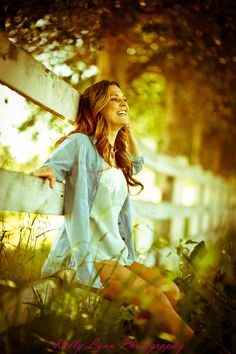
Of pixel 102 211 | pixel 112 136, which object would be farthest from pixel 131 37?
pixel 102 211

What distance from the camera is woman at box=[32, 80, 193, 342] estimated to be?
205cm

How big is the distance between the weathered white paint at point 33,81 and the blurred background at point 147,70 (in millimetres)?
167

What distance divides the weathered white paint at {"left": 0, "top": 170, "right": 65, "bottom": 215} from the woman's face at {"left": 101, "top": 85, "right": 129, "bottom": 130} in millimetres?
558

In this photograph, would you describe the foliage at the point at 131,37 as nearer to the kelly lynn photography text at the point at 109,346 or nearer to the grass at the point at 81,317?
the grass at the point at 81,317

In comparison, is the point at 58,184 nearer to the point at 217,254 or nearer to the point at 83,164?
the point at 83,164

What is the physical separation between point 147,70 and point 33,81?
17.3 ft

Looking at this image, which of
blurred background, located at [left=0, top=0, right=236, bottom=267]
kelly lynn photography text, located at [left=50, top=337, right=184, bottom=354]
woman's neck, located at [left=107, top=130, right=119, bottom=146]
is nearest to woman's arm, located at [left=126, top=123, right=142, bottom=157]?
woman's neck, located at [left=107, top=130, right=119, bottom=146]

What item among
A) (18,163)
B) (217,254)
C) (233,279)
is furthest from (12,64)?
(217,254)

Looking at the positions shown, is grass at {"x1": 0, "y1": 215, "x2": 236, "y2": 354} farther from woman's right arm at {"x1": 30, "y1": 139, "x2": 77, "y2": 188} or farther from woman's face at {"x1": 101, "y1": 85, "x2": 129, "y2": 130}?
woman's face at {"x1": 101, "y1": 85, "x2": 129, "y2": 130}

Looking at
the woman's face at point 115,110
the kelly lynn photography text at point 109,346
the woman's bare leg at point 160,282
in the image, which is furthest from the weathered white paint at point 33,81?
the kelly lynn photography text at point 109,346

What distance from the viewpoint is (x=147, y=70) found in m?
6.96

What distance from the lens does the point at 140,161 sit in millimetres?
2902

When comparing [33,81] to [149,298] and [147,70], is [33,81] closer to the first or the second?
[149,298]

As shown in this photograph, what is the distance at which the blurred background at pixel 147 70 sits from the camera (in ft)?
7.95
